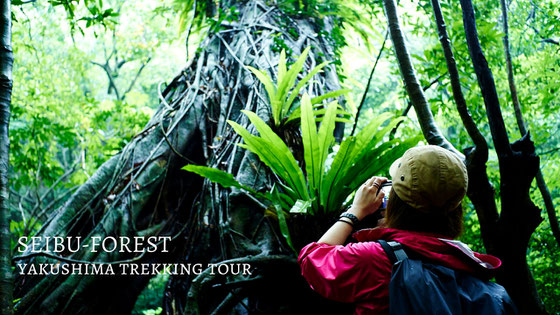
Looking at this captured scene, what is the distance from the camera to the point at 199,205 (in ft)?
7.73

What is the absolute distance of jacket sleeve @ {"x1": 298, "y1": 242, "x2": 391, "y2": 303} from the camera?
3.24 feet

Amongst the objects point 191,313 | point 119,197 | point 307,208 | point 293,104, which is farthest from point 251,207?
point 119,197

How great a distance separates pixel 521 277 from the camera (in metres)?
1.24

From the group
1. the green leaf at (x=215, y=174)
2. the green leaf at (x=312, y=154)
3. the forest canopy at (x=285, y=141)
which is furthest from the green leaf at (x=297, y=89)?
the green leaf at (x=215, y=174)

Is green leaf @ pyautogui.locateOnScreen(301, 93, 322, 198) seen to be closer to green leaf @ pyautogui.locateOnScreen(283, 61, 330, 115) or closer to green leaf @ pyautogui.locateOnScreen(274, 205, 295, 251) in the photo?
green leaf @ pyautogui.locateOnScreen(274, 205, 295, 251)

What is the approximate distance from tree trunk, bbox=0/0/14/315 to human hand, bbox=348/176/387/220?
972mm

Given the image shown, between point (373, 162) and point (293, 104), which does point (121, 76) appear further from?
point (373, 162)

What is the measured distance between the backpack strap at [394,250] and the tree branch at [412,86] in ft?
2.00

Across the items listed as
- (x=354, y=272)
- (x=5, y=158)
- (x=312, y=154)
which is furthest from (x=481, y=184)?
(x=5, y=158)

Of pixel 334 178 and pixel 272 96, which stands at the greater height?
pixel 272 96

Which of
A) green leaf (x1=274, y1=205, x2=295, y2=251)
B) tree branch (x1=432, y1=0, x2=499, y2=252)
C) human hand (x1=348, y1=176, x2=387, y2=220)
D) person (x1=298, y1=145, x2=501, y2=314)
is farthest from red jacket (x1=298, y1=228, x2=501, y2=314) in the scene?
green leaf (x1=274, y1=205, x2=295, y2=251)

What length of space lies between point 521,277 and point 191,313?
125 centimetres

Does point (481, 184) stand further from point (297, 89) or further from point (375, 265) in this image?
point (297, 89)

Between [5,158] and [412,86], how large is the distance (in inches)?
56.2
